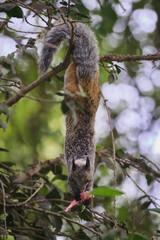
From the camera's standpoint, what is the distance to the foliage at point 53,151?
1.74m

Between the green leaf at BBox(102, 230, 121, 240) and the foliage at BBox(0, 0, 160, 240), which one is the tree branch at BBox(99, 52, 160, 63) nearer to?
the foliage at BBox(0, 0, 160, 240)

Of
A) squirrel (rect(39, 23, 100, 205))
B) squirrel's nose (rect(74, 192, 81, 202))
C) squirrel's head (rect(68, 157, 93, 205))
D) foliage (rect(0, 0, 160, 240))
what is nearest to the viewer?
foliage (rect(0, 0, 160, 240))

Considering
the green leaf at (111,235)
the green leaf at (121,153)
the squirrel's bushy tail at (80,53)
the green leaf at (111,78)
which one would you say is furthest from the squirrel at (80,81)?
the green leaf at (111,235)

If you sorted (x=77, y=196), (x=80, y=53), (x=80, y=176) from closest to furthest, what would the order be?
(x=77, y=196) → (x=80, y=176) → (x=80, y=53)

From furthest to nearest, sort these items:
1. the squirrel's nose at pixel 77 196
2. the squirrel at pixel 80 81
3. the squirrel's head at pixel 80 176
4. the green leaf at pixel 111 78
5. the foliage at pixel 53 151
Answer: the squirrel at pixel 80 81
the squirrel's head at pixel 80 176
the green leaf at pixel 111 78
the squirrel's nose at pixel 77 196
the foliage at pixel 53 151

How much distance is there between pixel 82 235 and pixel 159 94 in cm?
343

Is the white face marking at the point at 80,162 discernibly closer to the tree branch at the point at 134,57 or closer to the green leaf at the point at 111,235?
the tree branch at the point at 134,57

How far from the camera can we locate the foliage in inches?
68.7

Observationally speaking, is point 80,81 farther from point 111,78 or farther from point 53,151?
point 53,151

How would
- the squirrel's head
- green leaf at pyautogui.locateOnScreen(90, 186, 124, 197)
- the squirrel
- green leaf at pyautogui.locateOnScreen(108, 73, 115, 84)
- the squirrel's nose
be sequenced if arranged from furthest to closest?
the squirrel, the squirrel's head, green leaf at pyautogui.locateOnScreen(108, 73, 115, 84), the squirrel's nose, green leaf at pyautogui.locateOnScreen(90, 186, 124, 197)

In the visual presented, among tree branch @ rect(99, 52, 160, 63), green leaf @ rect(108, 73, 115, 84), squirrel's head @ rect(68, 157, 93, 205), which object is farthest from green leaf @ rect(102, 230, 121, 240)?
tree branch @ rect(99, 52, 160, 63)

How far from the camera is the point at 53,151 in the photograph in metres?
4.14

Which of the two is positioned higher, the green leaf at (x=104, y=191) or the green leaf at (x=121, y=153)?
the green leaf at (x=104, y=191)

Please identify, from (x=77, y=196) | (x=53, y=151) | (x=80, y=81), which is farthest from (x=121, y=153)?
(x=53, y=151)
